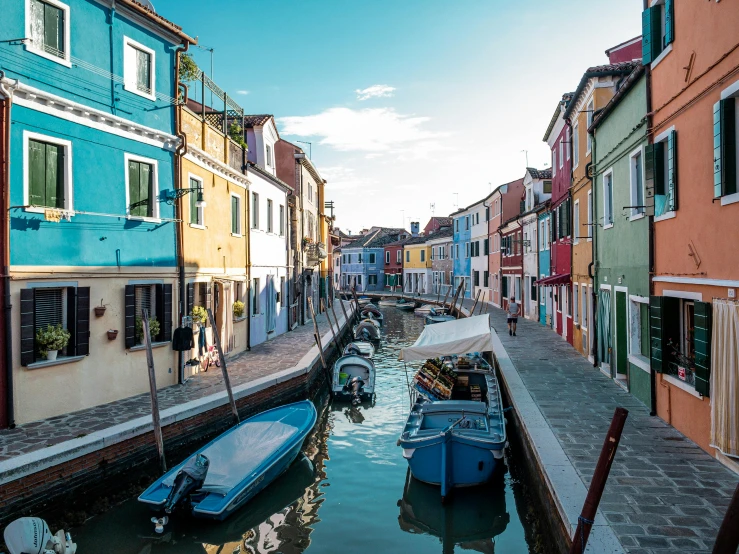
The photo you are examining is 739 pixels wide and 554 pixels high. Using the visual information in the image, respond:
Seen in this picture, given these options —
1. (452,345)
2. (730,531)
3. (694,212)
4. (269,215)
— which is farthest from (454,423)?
(269,215)

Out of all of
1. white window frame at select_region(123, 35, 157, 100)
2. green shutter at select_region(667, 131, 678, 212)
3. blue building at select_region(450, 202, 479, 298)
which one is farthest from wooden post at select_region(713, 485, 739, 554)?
blue building at select_region(450, 202, 479, 298)

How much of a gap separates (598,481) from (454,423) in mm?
4558

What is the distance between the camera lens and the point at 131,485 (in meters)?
9.41

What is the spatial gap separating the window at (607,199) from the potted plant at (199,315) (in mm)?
10685

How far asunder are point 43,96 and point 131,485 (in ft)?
22.9

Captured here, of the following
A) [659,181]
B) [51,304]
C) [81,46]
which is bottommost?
[51,304]

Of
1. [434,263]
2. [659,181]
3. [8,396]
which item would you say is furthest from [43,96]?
[434,263]

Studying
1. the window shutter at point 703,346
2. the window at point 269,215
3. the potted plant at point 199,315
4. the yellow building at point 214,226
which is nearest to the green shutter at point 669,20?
the window shutter at point 703,346

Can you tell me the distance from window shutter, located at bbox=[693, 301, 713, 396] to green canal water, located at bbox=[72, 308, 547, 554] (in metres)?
3.15

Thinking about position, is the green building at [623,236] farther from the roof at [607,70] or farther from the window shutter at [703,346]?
the window shutter at [703,346]

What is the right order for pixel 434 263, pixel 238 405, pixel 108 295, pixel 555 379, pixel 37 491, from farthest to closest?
pixel 434 263 < pixel 555 379 < pixel 238 405 < pixel 108 295 < pixel 37 491

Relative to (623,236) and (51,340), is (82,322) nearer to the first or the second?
(51,340)

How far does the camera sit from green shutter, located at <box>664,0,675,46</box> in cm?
923

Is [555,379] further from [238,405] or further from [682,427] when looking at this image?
[238,405]
